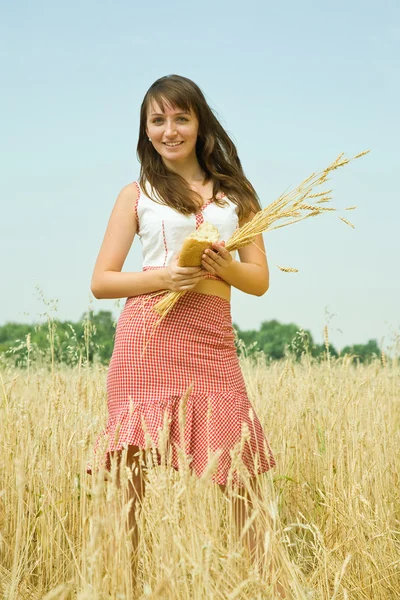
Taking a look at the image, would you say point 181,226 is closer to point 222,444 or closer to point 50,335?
point 222,444

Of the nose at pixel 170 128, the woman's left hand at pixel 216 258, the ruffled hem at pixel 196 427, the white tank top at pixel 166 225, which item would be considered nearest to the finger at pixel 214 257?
the woman's left hand at pixel 216 258

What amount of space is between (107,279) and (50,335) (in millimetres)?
1277

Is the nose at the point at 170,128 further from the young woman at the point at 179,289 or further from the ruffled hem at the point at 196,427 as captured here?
the ruffled hem at the point at 196,427

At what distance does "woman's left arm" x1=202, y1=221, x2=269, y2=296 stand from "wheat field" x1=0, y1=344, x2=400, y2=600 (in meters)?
0.67

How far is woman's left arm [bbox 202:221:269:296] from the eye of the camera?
2.43 metres

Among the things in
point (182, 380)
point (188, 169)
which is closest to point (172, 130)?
point (188, 169)

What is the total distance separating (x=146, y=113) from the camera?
9.40 feet

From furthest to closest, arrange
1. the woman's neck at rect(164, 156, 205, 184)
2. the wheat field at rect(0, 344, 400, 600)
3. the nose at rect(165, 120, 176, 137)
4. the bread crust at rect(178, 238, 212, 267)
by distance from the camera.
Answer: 1. the woman's neck at rect(164, 156, 205, 184)
2. the nose at rect(165, 120, 176, 137)
3. the bread crust at rect(178, 238, 212, 267)
4. the wheat field at rect(0, 344, 400, 600)

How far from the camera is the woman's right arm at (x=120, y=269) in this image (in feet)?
8.21

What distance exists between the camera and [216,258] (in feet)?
7.95

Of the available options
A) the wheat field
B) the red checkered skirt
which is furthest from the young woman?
the wheat field

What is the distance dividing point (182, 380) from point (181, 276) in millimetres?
379

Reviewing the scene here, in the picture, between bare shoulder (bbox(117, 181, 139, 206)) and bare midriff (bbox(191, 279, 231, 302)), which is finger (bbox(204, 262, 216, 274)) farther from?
bare shoulder (bbox(117, 181, 139, 206))

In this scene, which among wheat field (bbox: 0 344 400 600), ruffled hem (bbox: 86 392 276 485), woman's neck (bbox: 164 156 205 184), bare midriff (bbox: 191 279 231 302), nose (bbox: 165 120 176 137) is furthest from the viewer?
woman's neck (bbox: 164 156 205 184)
